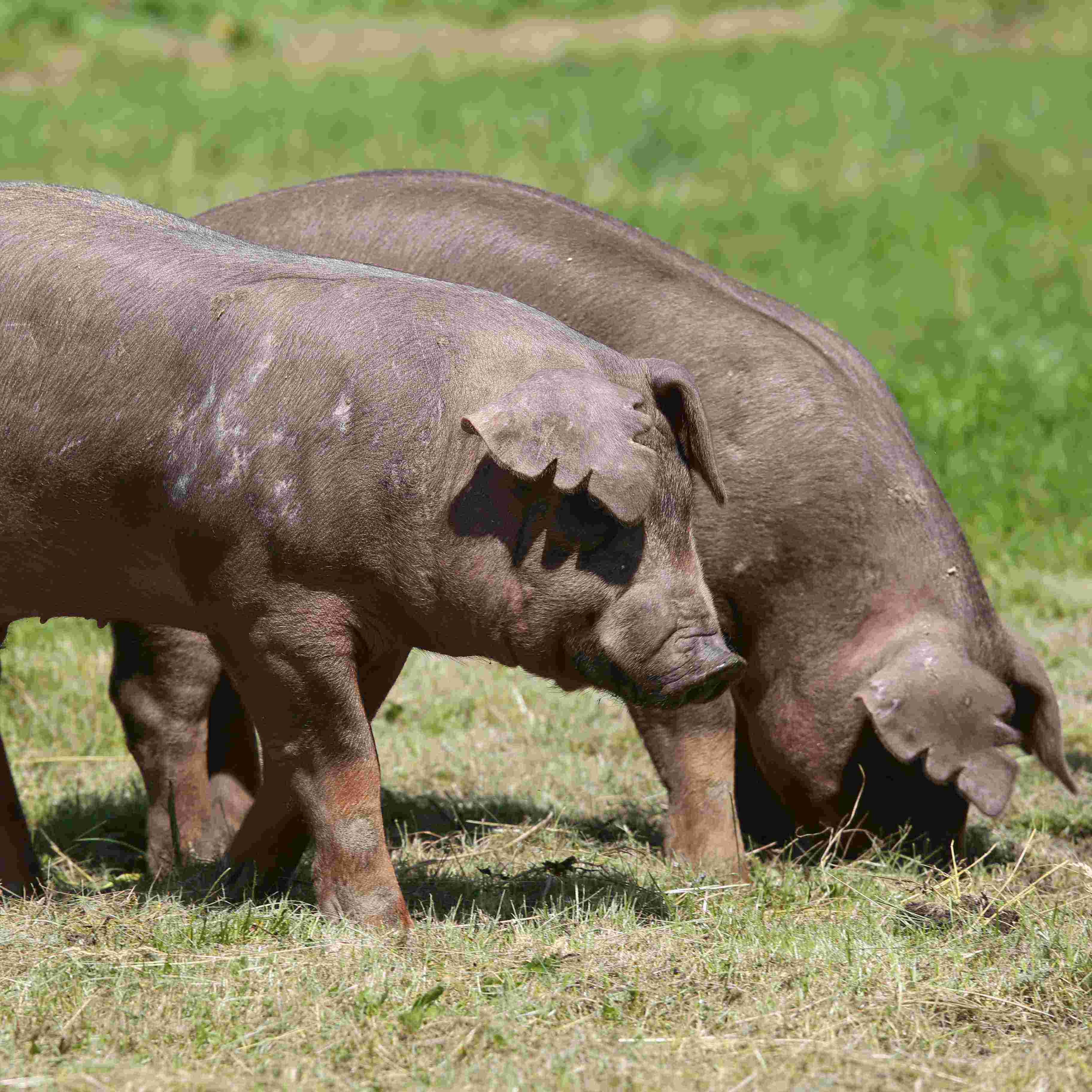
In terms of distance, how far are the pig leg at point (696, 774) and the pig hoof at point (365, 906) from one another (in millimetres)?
1304

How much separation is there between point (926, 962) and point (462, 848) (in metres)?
1.64

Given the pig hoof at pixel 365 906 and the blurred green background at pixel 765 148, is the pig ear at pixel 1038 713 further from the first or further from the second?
the blurred green background at pixel 765 148

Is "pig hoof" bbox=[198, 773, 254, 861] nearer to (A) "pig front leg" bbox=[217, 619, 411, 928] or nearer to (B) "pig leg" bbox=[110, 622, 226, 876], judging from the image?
(B) "pig leg" bbox=[110, 622, 226, 876]

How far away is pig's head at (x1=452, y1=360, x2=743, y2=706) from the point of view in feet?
12.2

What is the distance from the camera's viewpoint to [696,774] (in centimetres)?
522

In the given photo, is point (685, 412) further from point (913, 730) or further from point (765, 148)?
point (765, 148)

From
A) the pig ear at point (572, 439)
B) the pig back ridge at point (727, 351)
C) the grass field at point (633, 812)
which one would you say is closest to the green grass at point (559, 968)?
the grass field at point (633, 812)

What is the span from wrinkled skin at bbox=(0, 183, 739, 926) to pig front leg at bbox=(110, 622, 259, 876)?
118 cm

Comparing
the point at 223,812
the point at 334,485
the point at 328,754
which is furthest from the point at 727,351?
the point at 223,812

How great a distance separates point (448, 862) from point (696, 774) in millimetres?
767

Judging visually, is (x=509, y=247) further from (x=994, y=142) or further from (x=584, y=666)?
(x=994, y=142)

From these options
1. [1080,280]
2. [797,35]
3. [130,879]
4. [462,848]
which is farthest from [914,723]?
[797,35]

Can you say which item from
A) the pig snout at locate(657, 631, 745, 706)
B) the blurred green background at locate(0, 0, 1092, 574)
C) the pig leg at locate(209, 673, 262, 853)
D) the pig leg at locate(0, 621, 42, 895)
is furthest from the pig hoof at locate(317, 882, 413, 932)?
the blurred green background at locate(0, 0, 1092, 574)

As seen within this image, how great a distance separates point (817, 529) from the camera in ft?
17.3
